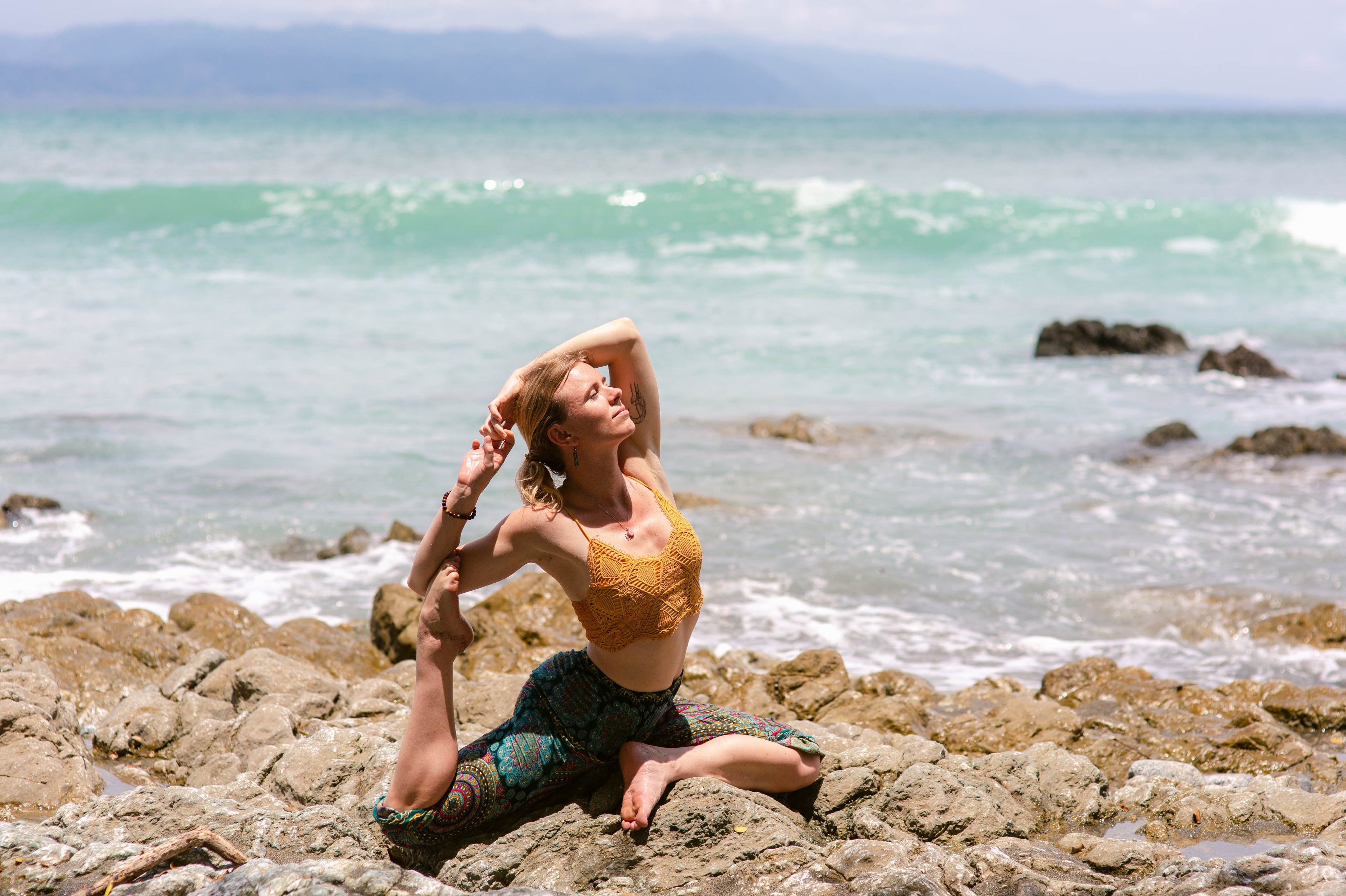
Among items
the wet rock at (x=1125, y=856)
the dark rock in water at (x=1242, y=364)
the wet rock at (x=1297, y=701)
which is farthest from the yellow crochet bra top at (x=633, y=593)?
the dark rock in water at (x=1242, y=364)

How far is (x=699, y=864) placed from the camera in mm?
3615

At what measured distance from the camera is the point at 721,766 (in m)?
3.92

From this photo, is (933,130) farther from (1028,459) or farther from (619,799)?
(619,799)

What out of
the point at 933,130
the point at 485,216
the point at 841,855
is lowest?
the point at 841,855

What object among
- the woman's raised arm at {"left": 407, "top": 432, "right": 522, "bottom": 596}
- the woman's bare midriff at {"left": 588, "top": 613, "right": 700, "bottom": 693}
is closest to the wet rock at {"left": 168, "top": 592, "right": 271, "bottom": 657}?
the woman's raised arm at {"left": 407, "top": 432, "right": 522, "bottom": 596}

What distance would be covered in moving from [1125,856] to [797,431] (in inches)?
339

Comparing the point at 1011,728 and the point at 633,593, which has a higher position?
the point at 633,593

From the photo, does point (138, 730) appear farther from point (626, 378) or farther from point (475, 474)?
point (626, 378)

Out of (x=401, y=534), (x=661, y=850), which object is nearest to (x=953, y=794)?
(x=661, y=850)

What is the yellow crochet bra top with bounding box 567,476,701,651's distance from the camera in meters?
3.77

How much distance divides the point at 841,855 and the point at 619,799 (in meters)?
0.79

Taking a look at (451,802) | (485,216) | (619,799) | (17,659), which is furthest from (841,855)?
(485,216)

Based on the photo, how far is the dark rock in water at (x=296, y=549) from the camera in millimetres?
8836

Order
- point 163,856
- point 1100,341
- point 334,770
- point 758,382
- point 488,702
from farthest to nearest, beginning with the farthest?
1. point 1100,341
2. point 758,382
3. point 488,702
4. point 334,770
5. point 163,856
